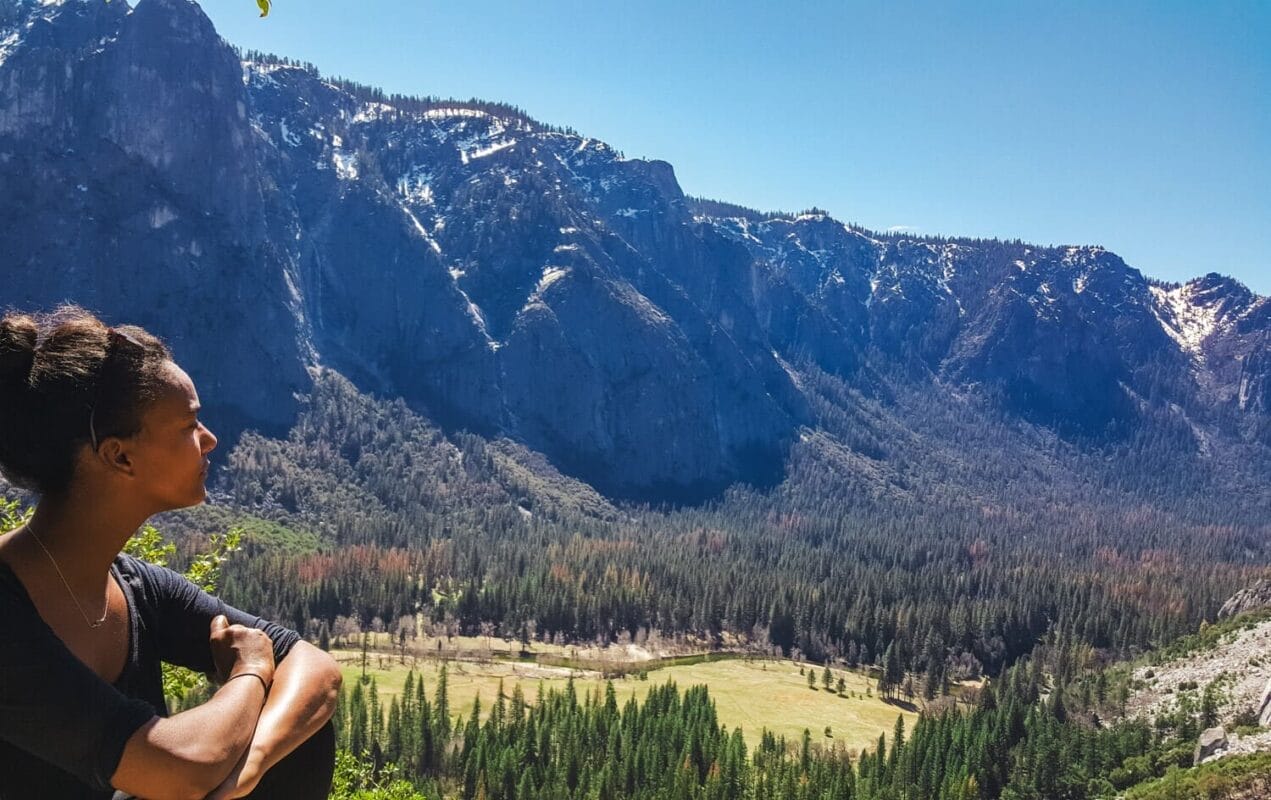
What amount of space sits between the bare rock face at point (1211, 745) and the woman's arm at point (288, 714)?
88.9 meters

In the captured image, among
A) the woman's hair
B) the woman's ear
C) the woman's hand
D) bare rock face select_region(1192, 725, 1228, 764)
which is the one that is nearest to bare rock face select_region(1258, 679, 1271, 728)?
bare rock face select_region(1192, 725, 1228, 764)

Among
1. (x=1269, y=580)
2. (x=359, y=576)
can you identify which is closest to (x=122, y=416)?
(x=359, y=576)

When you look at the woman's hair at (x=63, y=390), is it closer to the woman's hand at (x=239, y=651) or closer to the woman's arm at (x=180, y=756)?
the woman's hand at (x=239, y=651)

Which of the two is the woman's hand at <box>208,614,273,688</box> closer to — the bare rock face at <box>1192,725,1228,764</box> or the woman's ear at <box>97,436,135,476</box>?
the woman's ear at <box>97,436,135,476</box>

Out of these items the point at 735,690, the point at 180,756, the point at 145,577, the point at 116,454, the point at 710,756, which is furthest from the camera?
the point at 735,690

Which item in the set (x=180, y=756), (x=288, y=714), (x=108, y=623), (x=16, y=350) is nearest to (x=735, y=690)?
(x=288, y=714)

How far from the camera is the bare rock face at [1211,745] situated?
75.8 meters

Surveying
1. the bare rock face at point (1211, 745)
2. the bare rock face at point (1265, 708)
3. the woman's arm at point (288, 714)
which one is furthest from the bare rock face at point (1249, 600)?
the woman's arm at point (288, 714)

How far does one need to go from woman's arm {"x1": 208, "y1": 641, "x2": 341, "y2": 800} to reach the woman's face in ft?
4.12

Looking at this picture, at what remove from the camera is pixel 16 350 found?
16.6ft

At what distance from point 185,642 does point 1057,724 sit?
363 ft

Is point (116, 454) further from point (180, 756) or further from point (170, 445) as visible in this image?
point (180, 756)

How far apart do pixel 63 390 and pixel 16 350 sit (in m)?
0.32

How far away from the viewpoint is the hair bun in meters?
5.03
